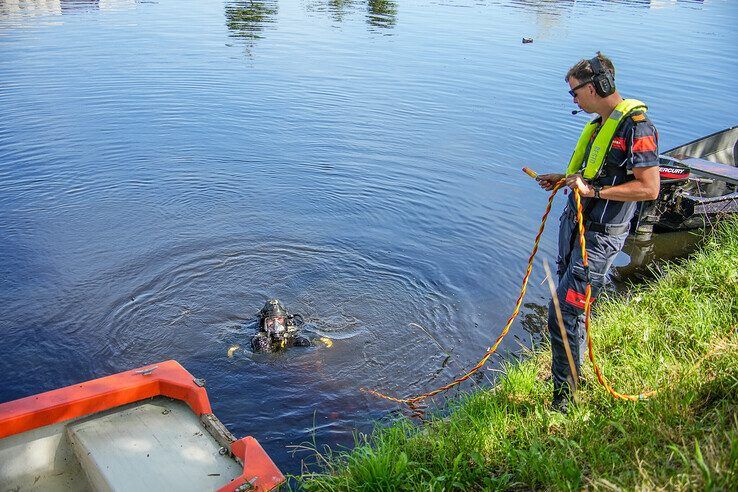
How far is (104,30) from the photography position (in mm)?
24562

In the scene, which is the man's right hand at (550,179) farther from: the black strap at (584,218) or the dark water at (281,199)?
the dark water at (281,199)

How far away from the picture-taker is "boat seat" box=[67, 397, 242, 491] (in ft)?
14.3

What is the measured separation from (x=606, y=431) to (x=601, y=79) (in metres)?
2.40

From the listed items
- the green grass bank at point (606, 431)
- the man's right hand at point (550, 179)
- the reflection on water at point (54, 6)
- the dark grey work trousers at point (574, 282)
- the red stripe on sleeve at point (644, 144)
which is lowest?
the green grass bank at point (606, 431)

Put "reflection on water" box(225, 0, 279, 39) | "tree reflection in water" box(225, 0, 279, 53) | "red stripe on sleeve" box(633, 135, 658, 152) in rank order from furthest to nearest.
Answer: "reflection on water" box(225, 0, 279, 39), "tree reflection in water" box(225, 0, 279, 53), "red stripe on sleeve" box(633, 135, 658, 152)

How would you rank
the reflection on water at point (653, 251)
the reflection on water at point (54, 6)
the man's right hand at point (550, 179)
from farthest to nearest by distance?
the reflection on water at point (54, 6), the reflection on water at point (653, 251), the man's right hand at point (550, 179)

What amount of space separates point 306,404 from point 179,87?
13.3 metres

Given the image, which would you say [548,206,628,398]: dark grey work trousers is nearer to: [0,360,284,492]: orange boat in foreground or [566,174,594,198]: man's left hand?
[566,174,594,198]: man's left hand

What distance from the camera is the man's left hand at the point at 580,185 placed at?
4.36 metres

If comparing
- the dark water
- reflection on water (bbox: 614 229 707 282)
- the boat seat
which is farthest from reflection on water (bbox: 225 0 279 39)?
the boat seat

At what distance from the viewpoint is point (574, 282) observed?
4.53m

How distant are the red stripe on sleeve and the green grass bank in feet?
5.13

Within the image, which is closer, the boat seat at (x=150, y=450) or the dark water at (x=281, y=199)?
the boat seat at (x=150, y=450)

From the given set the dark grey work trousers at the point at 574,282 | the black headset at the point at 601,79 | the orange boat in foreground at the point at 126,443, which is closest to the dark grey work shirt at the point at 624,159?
the dark grey work trousers at the point at 574,282
